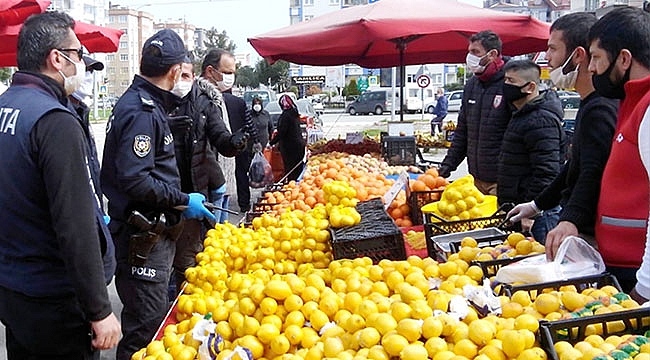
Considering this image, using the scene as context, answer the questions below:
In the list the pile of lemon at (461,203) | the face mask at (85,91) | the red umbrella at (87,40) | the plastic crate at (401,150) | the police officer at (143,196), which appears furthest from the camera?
the plastic crate at (401,150)

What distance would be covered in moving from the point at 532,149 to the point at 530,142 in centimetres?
5

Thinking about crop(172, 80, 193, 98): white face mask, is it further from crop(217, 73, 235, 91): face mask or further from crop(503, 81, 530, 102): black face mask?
crop(503, 81, 530, 102): black face mask

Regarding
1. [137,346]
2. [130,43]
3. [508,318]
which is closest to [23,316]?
[137,346]

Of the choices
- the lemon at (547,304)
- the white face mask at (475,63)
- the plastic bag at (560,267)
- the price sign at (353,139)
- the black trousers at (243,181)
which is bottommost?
the black trousers at (243,181)

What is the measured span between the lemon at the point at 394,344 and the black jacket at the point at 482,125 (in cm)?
358

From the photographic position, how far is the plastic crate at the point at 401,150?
24.2ft

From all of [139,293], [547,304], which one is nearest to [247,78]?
[139,293]

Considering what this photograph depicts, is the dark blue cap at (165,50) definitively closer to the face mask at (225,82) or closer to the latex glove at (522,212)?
the latex glove at (522,212)

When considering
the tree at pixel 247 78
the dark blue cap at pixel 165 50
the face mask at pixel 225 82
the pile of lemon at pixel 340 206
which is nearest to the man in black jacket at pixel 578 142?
the pile of lemon at pixel 340 206

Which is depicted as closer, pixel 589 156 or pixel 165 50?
pixel 589 156

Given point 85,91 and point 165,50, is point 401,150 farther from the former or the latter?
point 165,50

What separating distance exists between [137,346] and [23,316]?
1001 mm

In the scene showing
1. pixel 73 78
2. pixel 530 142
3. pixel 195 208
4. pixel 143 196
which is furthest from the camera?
pixel 530 142

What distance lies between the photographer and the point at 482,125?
17.3ft
